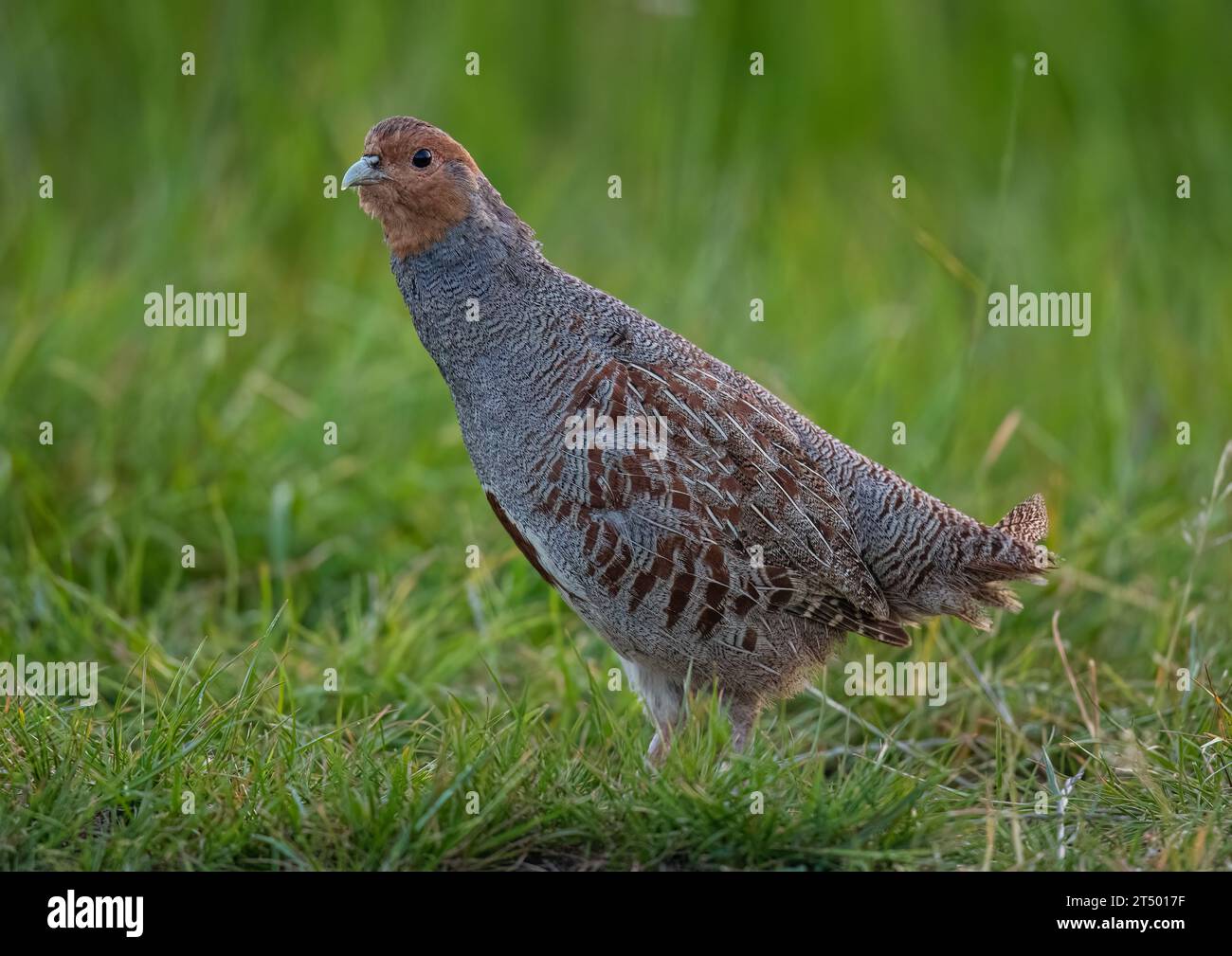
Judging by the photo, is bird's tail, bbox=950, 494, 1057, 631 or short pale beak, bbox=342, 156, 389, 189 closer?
short pale beak, bbox=342, 156, 389, 189

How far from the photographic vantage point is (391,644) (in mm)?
5254

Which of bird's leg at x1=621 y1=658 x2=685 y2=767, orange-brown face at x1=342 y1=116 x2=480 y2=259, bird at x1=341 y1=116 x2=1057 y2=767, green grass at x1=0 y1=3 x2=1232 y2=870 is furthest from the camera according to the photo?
bird's leg at x1=621 y1=658 x2=685 y2=767

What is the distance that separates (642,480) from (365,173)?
1205mm

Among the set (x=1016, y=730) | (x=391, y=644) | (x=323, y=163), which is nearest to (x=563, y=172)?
(x=323, y=163)

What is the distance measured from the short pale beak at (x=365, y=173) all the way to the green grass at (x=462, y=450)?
1478mm

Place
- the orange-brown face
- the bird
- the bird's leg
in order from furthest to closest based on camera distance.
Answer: the bird's leg → the orange-brown face → the bird

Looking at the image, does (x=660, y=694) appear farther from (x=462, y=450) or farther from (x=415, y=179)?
(x=462, y=450)

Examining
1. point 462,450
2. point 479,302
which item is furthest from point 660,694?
point 462,450

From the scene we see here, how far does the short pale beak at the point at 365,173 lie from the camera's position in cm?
420

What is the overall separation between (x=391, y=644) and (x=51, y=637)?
1228 millimetres

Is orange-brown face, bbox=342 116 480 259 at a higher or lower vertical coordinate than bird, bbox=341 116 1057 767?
higher

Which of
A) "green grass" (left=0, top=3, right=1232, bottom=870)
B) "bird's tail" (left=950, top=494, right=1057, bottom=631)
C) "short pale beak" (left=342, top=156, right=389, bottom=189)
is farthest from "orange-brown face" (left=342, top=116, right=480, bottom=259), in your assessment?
"bird's tail" (left=950, top=494, right=1057, bottom=631)

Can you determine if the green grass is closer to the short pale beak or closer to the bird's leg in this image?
the bird's leg

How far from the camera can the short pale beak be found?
4195mm
